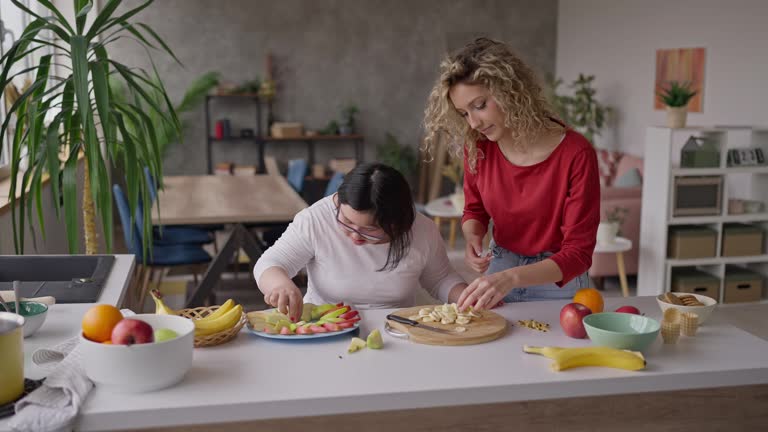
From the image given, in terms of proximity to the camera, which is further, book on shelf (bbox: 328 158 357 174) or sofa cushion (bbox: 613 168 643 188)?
book on shelf (bbox: 328 158 357 174)

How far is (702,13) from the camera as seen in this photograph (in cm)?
644

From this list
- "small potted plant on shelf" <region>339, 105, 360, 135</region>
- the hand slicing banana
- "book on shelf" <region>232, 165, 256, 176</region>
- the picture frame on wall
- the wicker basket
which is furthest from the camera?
"small potted plant on shelf" <region>339, 105, 360, 135</region>

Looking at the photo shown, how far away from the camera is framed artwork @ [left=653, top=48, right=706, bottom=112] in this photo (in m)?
6.43

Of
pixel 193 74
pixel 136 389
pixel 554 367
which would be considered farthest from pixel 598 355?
pixel 193 74

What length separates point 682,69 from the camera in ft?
21.9

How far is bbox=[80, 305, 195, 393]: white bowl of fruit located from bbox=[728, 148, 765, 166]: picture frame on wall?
4.59m

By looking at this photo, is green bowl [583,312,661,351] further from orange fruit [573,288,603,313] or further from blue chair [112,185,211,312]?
blue chair [112,185,211,312]

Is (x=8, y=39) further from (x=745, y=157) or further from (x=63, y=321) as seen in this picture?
(x=745, y=157)

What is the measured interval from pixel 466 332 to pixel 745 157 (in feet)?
13.5

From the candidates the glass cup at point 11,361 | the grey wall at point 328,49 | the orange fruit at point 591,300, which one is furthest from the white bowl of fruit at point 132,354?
the grey wall at point 328,49

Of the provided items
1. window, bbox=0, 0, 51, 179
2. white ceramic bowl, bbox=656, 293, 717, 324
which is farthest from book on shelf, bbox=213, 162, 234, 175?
white ceramic bowl, bbox=656, 293, 717, 324

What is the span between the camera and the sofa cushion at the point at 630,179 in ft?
21.4

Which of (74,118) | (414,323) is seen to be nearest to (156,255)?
(74,118)

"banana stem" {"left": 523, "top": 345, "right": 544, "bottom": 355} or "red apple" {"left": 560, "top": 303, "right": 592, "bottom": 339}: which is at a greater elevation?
"red apple" {"left": 560, "top": 303, "right": 592, "bottom": 339}
